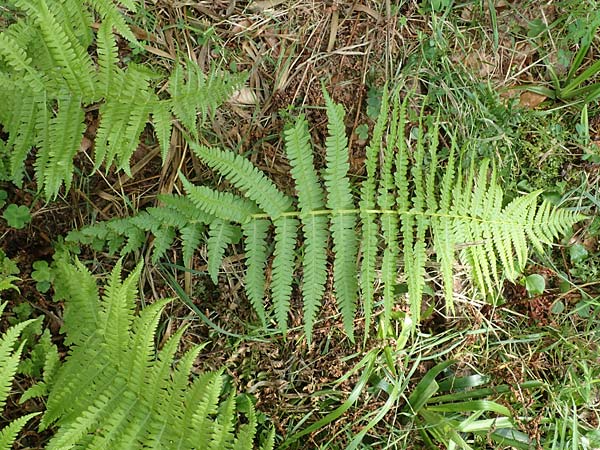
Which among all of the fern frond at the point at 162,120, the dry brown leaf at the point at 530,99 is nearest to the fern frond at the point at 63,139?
the fern frond at the point at 162,120

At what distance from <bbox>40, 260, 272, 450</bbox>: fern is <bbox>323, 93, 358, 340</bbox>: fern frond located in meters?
0.65

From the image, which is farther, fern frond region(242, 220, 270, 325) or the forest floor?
the forest floor

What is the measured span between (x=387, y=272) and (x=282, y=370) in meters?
0.93

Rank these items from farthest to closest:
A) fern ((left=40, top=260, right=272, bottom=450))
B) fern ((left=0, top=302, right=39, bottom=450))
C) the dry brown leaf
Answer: the dry brown leaf < fern ((left=40, top=260, right=272, bottom=450)) < fern ((left=0, top=302, right=39, bottom=450))

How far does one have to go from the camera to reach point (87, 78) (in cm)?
243

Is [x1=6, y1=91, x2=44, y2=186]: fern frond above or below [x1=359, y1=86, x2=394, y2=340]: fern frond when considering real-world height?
above

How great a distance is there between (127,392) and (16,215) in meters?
1.13

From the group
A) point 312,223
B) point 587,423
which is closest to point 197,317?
point 312,223

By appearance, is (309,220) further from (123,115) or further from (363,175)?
(123,115)

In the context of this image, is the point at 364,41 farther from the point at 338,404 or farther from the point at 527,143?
the point at 338,404

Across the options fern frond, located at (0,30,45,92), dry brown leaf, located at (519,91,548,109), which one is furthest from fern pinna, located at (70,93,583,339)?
dry brown leaf, located at (519,91,548,109)

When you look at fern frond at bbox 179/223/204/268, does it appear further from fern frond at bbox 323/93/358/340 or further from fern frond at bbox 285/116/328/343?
fern frond at bbox 323/93/358/340

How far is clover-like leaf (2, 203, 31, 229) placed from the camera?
3004 millimetres

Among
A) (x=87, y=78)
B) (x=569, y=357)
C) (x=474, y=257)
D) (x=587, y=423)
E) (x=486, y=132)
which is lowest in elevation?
(x=587, y=423)
